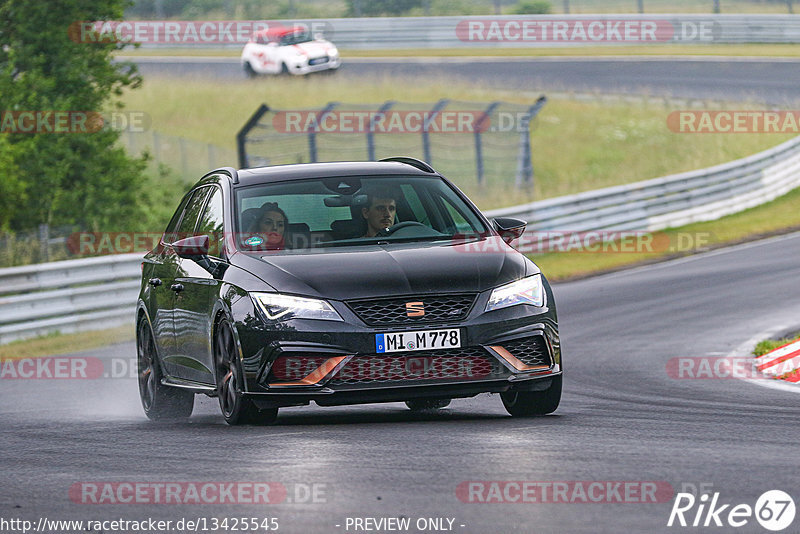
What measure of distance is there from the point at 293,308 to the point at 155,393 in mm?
2698

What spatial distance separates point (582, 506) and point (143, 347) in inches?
225

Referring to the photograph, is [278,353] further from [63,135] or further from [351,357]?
[63,135]

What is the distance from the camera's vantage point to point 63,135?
77.0 feet

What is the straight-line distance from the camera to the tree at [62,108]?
75.8 feet

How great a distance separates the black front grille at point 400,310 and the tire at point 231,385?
2.66ft

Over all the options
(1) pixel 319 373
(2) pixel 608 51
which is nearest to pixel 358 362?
(1) pixel 319 373

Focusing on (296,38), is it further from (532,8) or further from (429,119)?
(429,119)

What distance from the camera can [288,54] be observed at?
137 ft

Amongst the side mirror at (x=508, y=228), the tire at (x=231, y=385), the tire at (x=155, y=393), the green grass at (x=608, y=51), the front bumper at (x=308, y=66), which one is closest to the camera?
the tire at (x=231, y=385)

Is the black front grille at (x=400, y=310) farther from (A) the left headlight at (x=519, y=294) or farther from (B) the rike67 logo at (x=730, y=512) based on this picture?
(B) the rike67 logo at (x=730, y=512)

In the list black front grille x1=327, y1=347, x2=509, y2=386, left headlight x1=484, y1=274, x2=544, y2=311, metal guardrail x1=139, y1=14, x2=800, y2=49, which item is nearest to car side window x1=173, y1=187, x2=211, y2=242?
black front grille x1=327, y1=347, x2=509, y2=386

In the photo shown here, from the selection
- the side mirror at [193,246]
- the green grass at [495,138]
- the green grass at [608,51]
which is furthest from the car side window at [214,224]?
the green grass at [608,51]

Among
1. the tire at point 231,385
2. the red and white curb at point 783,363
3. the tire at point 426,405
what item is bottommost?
the red and white curb at point 783,363

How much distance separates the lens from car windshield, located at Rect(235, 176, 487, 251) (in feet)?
29.4
